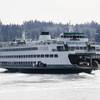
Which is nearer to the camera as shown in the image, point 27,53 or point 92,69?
point 92,69

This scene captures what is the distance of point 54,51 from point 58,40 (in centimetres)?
344

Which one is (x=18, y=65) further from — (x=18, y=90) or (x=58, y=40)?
(x=18, y=90)

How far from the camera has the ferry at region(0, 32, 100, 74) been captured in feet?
297

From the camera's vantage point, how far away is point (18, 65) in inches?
3986

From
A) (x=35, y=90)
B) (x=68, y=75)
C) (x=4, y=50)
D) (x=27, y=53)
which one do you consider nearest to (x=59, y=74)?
(x=68, y=75)

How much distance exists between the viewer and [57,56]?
301ft

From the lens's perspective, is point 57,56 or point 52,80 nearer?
point 52,80

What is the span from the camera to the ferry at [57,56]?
90500mm

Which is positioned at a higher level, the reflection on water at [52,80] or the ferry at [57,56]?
the ferry at [57,56]

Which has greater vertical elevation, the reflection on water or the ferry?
the ferry

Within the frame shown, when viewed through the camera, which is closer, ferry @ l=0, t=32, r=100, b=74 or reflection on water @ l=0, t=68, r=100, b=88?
reflection on water @ l=0, t=68, r=100, b=88

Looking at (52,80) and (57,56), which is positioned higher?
(57,56)

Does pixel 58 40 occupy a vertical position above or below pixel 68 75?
above

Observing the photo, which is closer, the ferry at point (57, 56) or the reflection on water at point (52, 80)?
the reflection on water at point (52, 80)
